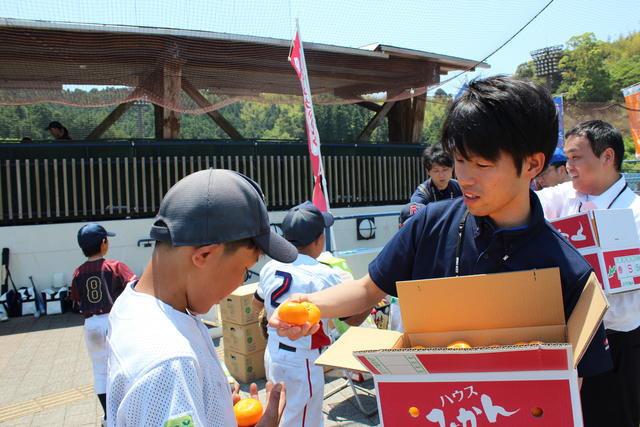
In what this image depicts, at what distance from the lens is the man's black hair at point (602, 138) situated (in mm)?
2787

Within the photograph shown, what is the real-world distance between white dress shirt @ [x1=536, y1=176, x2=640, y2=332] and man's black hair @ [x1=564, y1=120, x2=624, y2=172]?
0.52 ft

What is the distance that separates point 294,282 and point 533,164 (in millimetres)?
1932

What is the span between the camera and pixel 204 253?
1.26 m

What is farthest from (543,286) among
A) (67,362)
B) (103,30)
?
(103,30)

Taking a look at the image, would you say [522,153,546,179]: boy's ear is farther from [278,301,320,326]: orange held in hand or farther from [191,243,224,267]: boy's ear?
[191,243,224,267]: boy's ear

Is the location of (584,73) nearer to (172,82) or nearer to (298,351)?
(172,82)

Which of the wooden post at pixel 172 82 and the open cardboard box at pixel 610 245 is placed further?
the wooden post at pixel 172 82

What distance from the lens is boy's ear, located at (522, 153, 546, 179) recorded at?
5.18ft

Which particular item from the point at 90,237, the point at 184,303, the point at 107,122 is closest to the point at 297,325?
the point at 184,303

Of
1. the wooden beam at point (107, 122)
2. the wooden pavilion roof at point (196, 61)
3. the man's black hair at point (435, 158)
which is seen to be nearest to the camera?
the man's black hair at point (435, 158)

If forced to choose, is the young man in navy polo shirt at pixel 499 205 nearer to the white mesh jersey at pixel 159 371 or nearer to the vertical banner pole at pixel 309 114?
the white mesh jersey at pixel 159 371

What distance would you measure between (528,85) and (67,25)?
8.05 metres

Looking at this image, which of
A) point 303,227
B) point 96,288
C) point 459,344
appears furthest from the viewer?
point 96,288

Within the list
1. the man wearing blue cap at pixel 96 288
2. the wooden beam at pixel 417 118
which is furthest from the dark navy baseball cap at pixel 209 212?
the wooden beam at pixel 417 118
